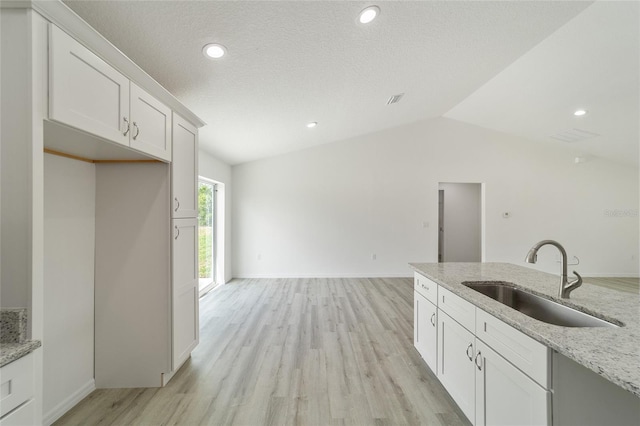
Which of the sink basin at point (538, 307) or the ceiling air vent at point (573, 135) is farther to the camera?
the ceiling air vent at point (573, 135)

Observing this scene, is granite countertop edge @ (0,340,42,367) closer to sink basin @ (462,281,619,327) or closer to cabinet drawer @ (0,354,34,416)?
cabinet drawer @ (0,354,34,416)

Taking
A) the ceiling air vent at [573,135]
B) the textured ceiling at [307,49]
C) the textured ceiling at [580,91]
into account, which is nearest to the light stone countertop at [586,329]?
the textured ceiling at [307,49]

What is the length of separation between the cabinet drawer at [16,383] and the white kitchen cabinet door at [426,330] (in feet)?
7.38

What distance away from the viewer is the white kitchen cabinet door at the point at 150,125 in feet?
5.03

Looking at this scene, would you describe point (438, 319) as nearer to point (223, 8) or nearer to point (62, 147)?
point (223, 8)

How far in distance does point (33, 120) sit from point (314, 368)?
7.76 feet

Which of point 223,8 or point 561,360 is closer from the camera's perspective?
point 561,360

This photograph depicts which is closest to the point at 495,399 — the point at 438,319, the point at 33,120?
the point at 438,319

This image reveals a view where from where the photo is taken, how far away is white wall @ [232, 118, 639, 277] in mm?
5348

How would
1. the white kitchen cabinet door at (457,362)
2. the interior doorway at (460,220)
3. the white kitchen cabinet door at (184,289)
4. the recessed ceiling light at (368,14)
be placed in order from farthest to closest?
the interior doorway at (460,220) → the white kitchen cabinet door at (184,289) → the recessed ceiling light at (368,14) → the white kitchen cabinet door at (457,362)

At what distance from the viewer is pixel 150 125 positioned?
1.67 meters

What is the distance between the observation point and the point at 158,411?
1.69 metres

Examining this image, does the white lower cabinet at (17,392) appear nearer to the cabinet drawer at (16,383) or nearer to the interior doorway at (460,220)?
the cabinet drawer at (16,383)

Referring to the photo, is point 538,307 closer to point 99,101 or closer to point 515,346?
point 515,346
